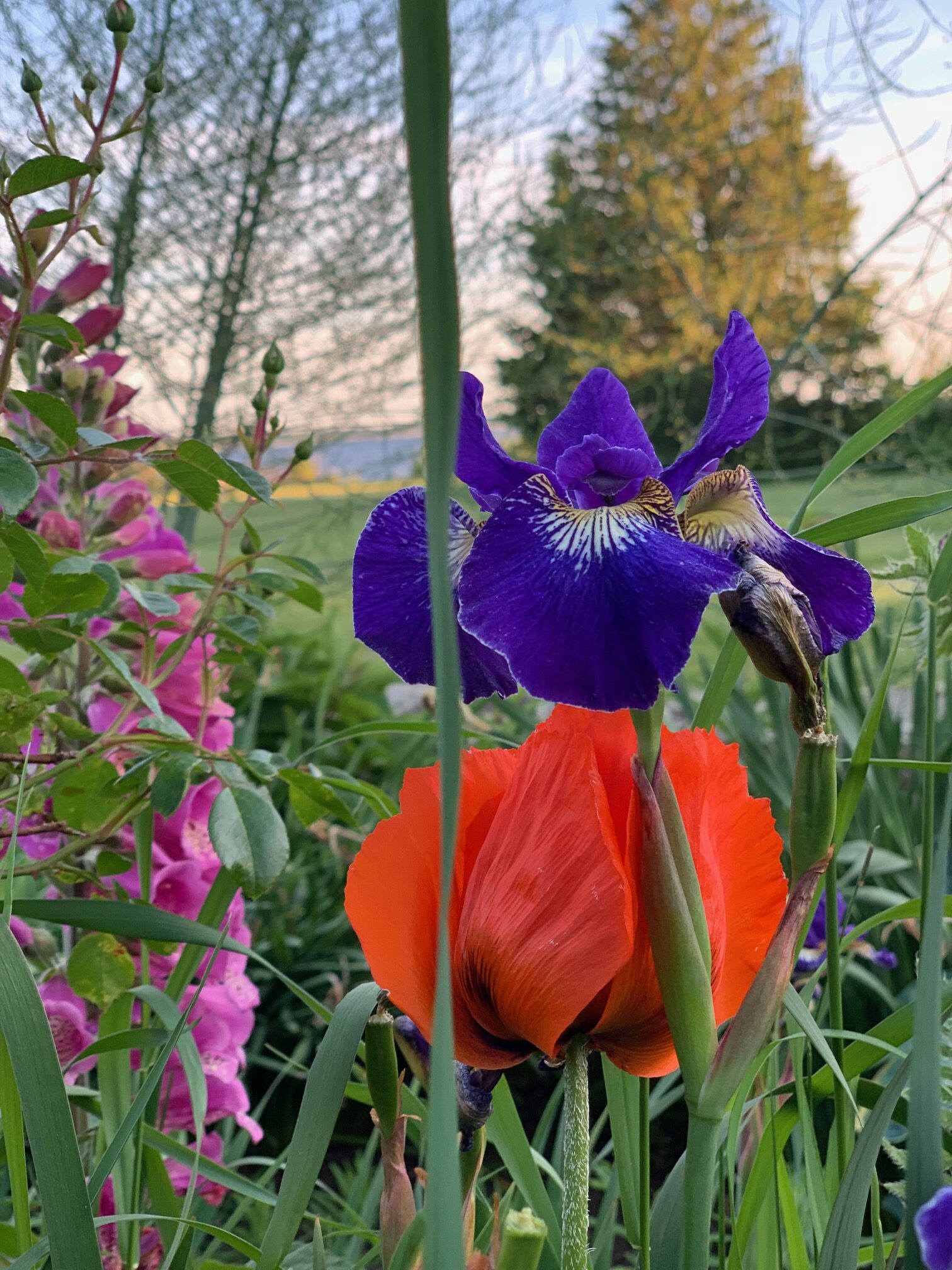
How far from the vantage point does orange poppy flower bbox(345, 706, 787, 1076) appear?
0.19 m

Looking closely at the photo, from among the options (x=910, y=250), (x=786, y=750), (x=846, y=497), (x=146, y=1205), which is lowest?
(x=146, y=1205)

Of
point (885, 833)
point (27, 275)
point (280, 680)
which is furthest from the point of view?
point (280, 680)

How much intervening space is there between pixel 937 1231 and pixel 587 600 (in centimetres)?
13

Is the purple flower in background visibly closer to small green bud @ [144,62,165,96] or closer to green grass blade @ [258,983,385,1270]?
green grass blade @ [258,983,385,1270]

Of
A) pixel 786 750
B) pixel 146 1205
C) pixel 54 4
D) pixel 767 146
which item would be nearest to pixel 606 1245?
pixel 146 1205

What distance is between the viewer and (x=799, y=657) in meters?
0.20

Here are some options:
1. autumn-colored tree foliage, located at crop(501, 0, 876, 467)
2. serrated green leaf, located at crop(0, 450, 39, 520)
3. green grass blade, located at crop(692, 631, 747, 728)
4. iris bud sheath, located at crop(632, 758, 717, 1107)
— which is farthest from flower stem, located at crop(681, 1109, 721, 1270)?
autumn-colored tree foliage, located at crop(501, 0, 876, 467)

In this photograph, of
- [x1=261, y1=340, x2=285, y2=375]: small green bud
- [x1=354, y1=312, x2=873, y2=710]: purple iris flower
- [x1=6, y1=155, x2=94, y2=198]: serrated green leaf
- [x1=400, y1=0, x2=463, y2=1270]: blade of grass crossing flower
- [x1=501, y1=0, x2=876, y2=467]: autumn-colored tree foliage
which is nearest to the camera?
[x1=400, y1=0, x2=463, y2=1270]: blade of grass crossing flower

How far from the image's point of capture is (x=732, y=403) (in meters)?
0.25

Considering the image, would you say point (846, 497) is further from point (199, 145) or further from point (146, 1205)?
point (146, 1205)

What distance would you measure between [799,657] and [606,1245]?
0.97 feet

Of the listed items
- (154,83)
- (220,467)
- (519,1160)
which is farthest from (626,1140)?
(154,83)

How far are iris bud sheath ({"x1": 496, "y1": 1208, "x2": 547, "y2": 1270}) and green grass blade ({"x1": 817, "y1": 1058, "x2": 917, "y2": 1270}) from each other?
0.07 m

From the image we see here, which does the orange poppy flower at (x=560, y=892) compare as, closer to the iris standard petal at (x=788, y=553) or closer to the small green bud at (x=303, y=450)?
the iris standard petal at (x=788, y=553)
